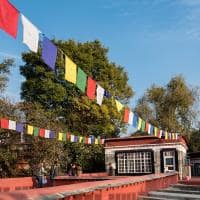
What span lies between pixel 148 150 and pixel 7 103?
1202 cm

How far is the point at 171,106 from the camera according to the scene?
51.1m

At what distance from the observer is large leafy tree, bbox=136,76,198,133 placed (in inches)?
1993

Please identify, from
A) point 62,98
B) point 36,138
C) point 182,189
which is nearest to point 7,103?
point 36,138

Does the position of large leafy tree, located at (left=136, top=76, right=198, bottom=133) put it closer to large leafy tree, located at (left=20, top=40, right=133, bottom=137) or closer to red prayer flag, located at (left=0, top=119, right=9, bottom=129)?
large leafy tree, located at (left=20, top=40, right=133, bottom=137)

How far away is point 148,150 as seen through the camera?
1366 inches

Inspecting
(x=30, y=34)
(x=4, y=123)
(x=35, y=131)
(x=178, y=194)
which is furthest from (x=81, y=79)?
(x=35, y=131)

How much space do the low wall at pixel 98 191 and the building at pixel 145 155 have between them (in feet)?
41.6

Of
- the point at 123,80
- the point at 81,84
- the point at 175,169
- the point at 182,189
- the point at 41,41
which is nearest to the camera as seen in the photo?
the point at 41,41

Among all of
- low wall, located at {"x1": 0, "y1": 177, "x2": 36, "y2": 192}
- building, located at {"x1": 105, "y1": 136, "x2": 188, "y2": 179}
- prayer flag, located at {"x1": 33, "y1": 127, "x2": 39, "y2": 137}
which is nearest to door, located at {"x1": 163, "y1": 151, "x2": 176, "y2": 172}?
building, located at {"x1": 105, "y1": 136, "x2": 188, "y2": 179}

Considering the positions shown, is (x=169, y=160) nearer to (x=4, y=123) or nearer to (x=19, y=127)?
(x=19, y=127)

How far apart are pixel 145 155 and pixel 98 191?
2233 centimetres

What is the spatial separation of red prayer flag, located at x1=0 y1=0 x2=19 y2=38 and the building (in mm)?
25620

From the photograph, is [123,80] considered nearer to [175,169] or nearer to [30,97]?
[30,97]

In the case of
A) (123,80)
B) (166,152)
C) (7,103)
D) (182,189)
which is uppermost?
(123,80)
